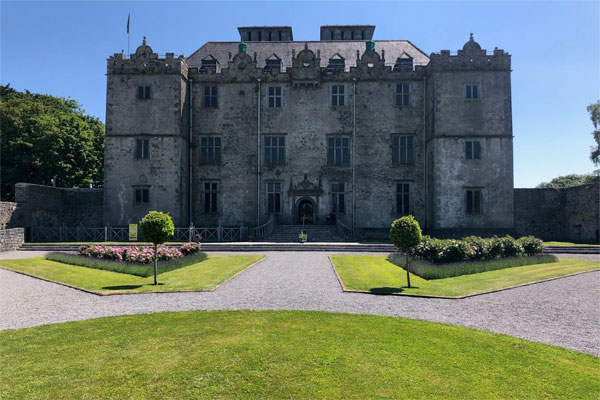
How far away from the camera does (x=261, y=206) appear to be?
116ft

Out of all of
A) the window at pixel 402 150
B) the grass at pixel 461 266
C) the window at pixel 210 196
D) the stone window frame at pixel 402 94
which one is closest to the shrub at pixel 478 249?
the grass at pixel 461 266

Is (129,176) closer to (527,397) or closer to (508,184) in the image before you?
(508,184)

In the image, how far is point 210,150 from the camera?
36.0m

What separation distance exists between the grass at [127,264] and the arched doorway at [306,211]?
16.0 meters

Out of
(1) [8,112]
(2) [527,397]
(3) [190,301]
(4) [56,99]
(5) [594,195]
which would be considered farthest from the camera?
(4) [56,99]

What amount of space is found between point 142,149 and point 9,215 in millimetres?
10311

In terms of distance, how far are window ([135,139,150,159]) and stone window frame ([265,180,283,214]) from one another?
9849 mm

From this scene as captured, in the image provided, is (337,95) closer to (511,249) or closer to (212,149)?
(212,149)

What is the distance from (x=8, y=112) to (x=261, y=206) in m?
26.4

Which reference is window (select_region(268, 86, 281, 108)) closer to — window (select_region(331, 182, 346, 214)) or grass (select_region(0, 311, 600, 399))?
window (select_region(331, 182, 346, 214))

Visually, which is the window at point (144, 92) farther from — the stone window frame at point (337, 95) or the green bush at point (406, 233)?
the green bush at point (406, 233)

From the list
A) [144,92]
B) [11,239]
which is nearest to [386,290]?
[11,239]

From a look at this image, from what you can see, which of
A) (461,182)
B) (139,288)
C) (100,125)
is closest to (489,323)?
(139,288)

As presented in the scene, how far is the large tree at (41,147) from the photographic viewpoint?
4025 centimetres
